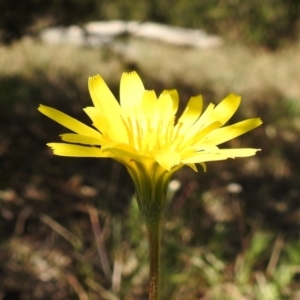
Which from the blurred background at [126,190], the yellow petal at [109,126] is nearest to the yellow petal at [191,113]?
the yellow petal at [109,126]

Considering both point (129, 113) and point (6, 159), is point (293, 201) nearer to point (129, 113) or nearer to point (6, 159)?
point (6, 159)

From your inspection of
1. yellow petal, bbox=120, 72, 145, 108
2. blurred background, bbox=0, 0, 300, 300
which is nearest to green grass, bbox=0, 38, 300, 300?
blurred background, bbox=0, 0, 300, 300

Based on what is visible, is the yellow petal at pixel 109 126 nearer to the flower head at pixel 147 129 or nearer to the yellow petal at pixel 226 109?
the flower head at pixel 147 129

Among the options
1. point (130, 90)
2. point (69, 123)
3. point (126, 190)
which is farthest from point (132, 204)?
point (126, 190)

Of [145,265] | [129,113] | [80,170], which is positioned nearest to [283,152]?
[80,170]

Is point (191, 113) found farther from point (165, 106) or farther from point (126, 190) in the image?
point (126, 190)

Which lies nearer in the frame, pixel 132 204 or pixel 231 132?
pixel 231 132

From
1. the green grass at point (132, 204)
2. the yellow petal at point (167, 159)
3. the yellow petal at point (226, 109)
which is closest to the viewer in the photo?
the yellow petal at point (167, 159)

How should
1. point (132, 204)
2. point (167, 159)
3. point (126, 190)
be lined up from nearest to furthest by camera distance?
point (167, 159)
point (132, 204)
point (126, 190)
